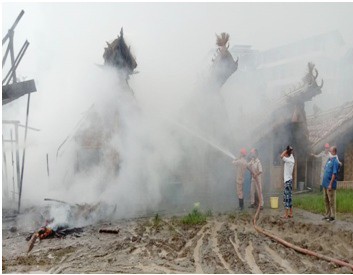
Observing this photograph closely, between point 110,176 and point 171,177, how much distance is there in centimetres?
268

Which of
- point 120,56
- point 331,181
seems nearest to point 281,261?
point 331,181

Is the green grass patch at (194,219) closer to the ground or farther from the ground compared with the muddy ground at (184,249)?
farther from the ground

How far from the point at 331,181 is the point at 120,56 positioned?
7744 millimetres

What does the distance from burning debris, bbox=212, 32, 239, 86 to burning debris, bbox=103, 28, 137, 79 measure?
3189 mm

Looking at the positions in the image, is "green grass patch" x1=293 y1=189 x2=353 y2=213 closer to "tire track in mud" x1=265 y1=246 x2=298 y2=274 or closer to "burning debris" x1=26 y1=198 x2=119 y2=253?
"tire track in mud" x1=265 y1=246 x2=298 y2=274

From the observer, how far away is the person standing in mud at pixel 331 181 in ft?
30.3

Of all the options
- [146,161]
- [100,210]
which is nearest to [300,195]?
[146,161]

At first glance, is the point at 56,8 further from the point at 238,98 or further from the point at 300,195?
the point at 300,195

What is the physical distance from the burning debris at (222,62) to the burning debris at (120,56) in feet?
10.5

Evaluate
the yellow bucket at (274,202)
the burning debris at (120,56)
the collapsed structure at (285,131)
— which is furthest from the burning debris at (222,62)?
the yellow bucket at (274,202)

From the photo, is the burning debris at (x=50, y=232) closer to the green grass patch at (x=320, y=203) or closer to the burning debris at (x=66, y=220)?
the burning debris at (x=66, y=220)

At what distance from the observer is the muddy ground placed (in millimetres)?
6625

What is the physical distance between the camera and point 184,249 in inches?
297

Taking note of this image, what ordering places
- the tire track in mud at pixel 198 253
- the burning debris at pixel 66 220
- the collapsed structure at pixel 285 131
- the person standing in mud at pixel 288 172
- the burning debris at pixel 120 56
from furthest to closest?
1. the collapsed structure at pixel 285 131
2. the burning debris at pixel 120 56
3. the person standing in mud at pixel 288 172
4. the burning debris at pixel 66 220
5. the tire track in mud at pixel 198 253
